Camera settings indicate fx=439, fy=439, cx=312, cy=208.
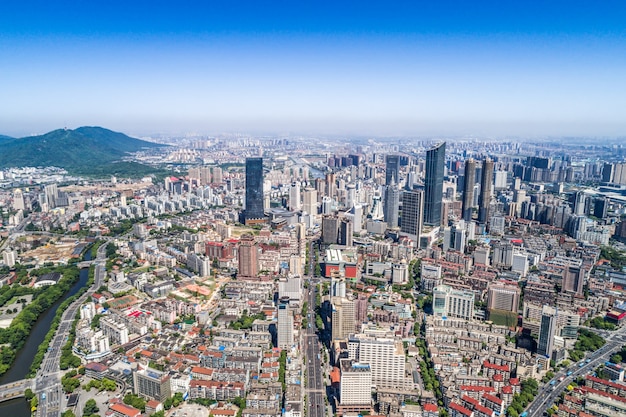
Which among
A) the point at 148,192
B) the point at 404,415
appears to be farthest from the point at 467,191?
the point at 148,192

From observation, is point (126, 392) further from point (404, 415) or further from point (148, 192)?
point (148, 192)

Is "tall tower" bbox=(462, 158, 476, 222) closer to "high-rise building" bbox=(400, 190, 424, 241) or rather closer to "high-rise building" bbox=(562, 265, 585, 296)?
"high-rise building" bbox=(400, 190, 424, 241)

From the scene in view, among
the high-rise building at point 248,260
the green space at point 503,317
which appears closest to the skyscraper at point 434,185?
the green space at point 503,317

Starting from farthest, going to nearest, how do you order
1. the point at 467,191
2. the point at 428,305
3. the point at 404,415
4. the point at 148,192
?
the point at 148,192, the point at 467,191, the point at 428,305, the point at 404,415

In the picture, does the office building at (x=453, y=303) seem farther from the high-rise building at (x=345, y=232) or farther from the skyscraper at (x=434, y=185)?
the skyscraper at (x=434, y=185)

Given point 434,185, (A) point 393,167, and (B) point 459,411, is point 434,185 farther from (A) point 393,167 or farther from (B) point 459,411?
(B) point 459,411

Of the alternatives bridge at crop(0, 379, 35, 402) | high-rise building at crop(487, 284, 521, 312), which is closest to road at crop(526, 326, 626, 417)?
high-rise building at crop(487, 284, 521, 312)

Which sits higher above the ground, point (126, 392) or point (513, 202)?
point (513, 202)
